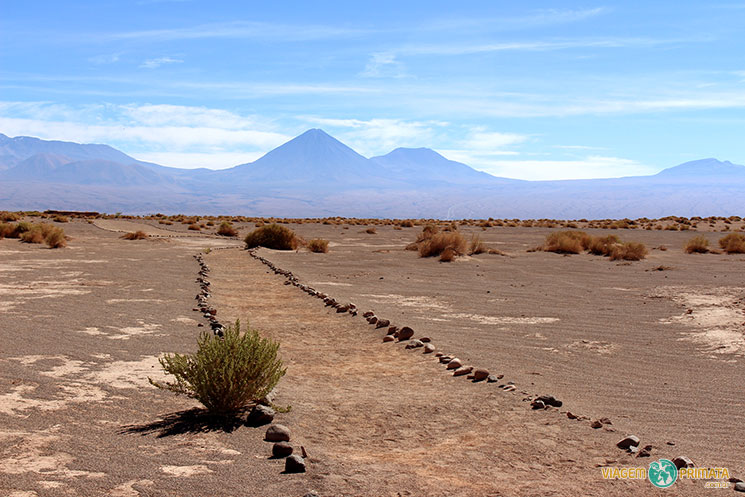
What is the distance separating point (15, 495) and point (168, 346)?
17.7 ft

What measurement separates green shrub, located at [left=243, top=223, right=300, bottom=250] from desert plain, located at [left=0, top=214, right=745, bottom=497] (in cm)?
1400

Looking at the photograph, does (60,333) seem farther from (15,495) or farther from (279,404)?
(15,495)

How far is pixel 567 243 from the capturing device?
2883 cm

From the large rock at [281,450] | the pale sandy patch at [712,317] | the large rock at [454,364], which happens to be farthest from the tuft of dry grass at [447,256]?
the large rock at [281,450]

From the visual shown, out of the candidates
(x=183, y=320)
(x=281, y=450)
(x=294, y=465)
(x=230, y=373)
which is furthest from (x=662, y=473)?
(x=183, y=320)

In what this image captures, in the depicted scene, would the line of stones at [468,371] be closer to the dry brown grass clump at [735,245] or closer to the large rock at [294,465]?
the large rock at [294,465]

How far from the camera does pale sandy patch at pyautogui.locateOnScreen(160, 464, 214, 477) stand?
4949mm

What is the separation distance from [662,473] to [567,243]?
81.0 ft

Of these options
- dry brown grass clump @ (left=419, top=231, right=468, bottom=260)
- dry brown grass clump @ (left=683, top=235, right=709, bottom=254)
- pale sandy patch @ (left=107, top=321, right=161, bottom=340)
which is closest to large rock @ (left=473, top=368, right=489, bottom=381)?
pale sandy patch @ (left=107, top=321, right=161, bottom=340)

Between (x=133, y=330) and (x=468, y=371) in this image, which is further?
(x=133, y=330)

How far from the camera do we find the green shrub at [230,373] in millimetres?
6363

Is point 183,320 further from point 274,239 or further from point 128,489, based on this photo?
point 274,239

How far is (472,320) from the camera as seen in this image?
12484mm

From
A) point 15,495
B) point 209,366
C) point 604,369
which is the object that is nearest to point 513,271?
point 604,369
